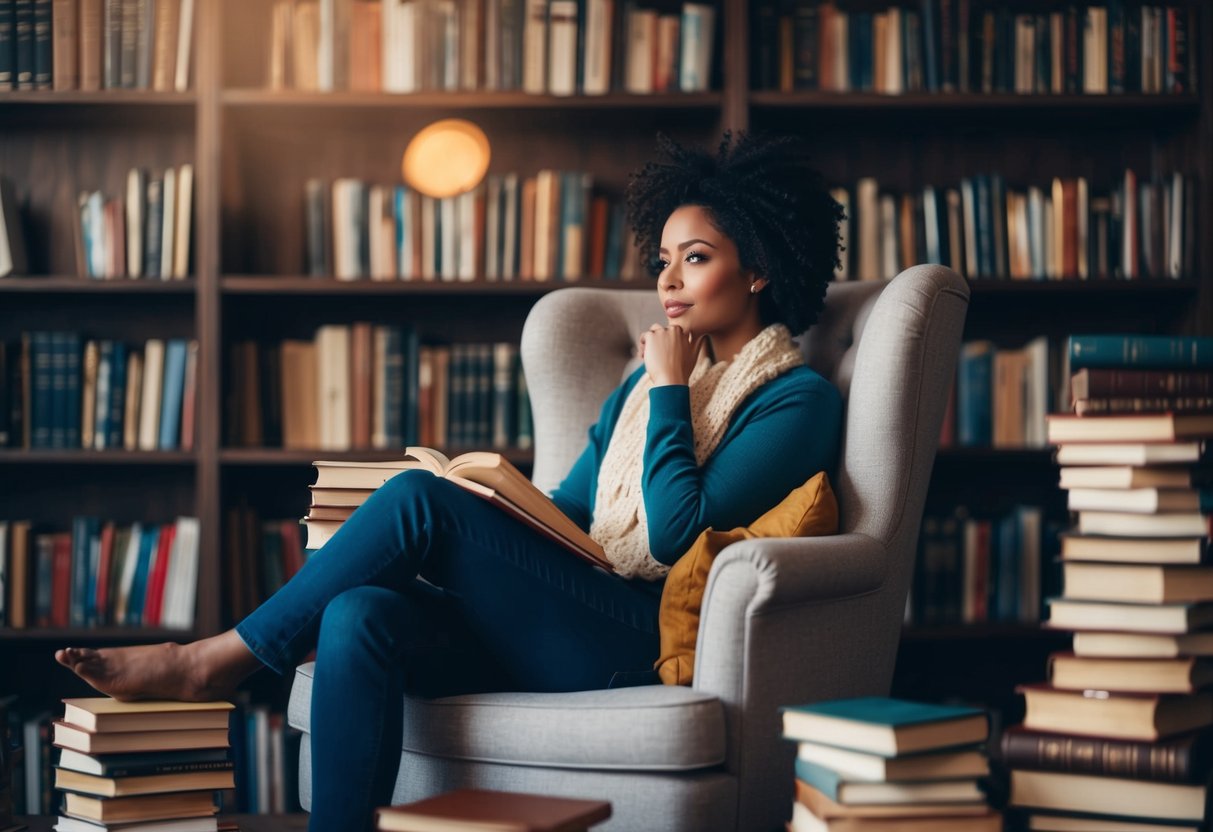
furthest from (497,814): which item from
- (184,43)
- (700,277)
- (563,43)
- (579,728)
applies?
(184,43)

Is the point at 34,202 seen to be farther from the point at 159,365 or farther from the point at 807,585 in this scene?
the point at 807,585

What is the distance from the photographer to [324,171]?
2.96 m

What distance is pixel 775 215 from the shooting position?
1.99 meters

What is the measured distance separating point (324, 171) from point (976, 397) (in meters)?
1.66

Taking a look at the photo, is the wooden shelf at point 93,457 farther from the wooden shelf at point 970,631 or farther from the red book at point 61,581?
the wooden shelf at point 970,631

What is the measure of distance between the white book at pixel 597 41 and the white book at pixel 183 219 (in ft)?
3.01

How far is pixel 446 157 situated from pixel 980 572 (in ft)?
5.26

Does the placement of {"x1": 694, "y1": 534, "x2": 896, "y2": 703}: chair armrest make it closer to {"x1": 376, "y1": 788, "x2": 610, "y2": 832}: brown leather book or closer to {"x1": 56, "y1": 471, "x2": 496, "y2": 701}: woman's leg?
{"x1": 376, "y1": 788, "x2": 610, "y2": 832}: brown leather book

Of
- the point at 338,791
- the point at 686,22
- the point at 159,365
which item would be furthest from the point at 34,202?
the point at 338,791

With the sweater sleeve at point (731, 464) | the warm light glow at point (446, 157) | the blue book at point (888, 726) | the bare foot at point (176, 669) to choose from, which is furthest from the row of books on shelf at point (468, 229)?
the blue book at point (888, 726)

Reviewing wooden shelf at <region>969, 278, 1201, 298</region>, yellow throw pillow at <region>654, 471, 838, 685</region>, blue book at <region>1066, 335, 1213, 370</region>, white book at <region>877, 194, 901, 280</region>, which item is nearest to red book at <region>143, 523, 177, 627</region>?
yellow throw pillow at <region>654, 471, 838, 685</region>

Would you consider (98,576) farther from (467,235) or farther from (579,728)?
(579,728)

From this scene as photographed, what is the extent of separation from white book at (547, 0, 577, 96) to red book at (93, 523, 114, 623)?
56.9 inches

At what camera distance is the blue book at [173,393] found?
2746 millimetres
